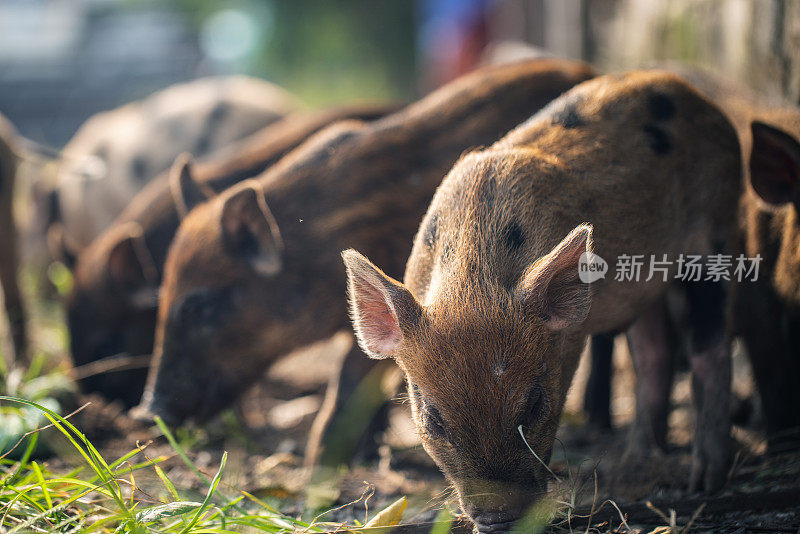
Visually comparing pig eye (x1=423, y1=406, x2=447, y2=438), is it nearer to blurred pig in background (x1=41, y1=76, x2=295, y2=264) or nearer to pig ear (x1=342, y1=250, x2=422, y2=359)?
pig ear (x1=342, y1=250, x2=422, y2=359)

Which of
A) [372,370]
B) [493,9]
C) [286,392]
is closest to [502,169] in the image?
[372,370]

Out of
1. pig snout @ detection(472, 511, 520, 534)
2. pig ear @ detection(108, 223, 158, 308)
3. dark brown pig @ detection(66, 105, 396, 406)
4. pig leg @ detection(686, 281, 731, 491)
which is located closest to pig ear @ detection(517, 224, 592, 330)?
pig snout @ detection(472, 511, 520, 534)

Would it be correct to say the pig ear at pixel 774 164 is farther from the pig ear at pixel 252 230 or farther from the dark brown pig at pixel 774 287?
the pig ear at pixel 252 230

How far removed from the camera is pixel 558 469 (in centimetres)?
322

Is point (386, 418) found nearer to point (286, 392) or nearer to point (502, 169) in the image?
point (286, 392)

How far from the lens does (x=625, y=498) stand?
3.33 m

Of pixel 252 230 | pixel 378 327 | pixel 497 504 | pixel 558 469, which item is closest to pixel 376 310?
pixel 378 327

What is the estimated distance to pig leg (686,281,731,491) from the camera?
3.44m

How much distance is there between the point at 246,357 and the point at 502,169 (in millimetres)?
1926

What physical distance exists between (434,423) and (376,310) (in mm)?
434

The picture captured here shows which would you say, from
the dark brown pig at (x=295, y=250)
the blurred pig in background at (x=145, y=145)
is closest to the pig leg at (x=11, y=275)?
the blurred pig in background at (x=145, y=145)

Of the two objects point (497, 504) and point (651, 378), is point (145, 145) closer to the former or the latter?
point (651, 378)

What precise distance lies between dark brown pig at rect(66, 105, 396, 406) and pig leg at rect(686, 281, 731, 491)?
2.63 metres

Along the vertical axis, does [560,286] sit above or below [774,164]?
below
